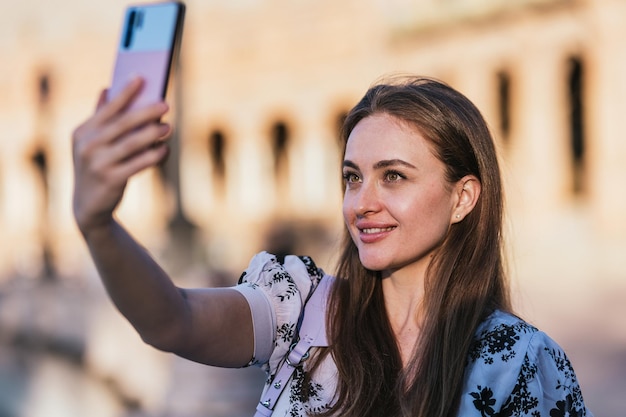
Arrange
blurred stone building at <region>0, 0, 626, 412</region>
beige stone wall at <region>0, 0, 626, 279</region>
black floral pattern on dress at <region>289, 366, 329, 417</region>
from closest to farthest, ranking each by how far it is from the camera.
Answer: black floral pattern on dress at <region>289, 366, 329, 417</region>, blurred stone building at <region>0, 0, 626, 412</region>, beige stone wall at <region>0, 0, 626, 279</region>

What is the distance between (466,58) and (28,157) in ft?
72.5

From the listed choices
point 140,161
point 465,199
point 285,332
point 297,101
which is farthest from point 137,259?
point 297,101

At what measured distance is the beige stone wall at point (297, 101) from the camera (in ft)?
70.8

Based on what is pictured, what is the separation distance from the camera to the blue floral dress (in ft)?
7.23

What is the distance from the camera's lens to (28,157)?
40312 millimetres

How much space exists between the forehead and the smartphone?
82 cm

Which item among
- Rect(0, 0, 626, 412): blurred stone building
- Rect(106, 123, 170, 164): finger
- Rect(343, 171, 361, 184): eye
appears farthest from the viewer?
Rect(0, 0, 626, 412): blurred stone building

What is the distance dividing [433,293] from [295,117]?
99.4ft

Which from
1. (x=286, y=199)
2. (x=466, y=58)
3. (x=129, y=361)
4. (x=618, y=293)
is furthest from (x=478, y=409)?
(x=286, y=199)

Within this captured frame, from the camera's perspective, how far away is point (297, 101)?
32.2 m

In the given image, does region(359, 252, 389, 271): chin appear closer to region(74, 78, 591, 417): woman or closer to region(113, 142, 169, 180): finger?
region(74, 78, 591, 417): woman

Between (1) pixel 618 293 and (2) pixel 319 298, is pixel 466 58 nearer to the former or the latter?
(1) pixel 618 293

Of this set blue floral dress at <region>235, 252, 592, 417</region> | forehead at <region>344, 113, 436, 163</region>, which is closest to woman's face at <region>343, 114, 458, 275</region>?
forehead at <region>344, 113, 436, 163</region>

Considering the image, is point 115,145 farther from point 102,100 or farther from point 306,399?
point 306,399
